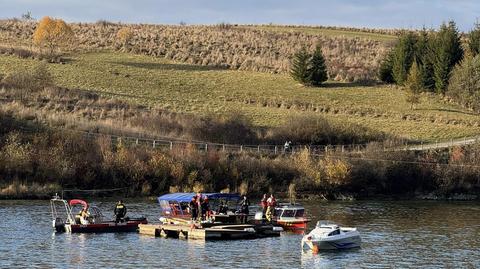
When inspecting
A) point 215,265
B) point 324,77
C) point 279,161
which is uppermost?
point 324,77

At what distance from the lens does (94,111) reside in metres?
97.1

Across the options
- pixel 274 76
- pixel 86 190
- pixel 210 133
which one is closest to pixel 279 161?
pixel 210 133

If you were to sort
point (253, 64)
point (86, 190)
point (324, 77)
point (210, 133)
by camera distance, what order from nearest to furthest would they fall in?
point (86, 190)
point (210, 133)
point (324, 77)
point (253, 64)

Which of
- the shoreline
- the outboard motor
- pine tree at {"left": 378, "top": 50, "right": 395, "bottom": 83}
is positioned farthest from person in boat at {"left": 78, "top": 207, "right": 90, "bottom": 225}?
pine tree at {"left": 378, "top": 50, "right": 395, "bottom": 83}

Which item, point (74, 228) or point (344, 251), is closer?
point (344, 251)

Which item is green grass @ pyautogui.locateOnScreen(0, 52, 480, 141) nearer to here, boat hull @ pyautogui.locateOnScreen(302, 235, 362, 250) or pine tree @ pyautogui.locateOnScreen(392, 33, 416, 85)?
pine tree @ pyautogui.locateOnScreen(392, 33, 416, 85)

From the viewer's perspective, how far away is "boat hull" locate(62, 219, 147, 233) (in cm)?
5800

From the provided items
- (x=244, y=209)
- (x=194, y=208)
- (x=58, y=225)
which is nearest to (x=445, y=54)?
(x=244, y=209)

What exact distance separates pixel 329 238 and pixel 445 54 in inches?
2967

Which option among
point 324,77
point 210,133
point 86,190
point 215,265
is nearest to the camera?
point 215,265

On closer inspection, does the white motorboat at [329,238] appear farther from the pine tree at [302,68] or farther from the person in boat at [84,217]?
the pine tree at [302,68]

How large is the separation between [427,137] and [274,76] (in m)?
32.5

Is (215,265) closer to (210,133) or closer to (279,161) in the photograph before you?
(279,161)

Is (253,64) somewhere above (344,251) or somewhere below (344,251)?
above
